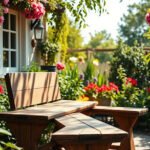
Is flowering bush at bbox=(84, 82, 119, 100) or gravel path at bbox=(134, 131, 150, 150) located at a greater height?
flowering bush at bbox=(84, 82, 119, 100)

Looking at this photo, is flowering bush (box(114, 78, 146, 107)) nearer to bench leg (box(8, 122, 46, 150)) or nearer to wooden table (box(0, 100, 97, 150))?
wooden table (box(0, 100, 97, 150))

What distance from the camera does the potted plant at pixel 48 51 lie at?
8.75 m

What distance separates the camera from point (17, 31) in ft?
26.3

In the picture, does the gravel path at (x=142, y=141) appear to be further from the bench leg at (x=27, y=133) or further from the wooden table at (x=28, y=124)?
the bench leg at (x=27, y=133)

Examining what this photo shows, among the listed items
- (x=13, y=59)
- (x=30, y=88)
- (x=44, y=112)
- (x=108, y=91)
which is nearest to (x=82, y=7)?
(x=30, y=88)

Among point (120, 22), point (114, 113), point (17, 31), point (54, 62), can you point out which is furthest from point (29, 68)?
point (120, 22)

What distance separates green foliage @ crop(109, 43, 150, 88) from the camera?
9820 mm

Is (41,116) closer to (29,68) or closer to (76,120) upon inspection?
(76,120)

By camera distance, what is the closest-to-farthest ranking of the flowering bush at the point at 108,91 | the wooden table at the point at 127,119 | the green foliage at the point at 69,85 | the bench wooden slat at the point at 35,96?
the bench wooden slat at the point at 35,96, the wooden table at the point at 127,119, the green foliage at the point at 69,85, the flowering bush at the point at 108,91

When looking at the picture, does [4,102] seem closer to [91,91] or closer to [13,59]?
[13,59]

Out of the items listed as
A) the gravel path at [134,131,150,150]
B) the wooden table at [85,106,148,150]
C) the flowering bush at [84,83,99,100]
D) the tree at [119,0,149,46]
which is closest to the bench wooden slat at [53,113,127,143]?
the wooden table at [85,106,148,150]

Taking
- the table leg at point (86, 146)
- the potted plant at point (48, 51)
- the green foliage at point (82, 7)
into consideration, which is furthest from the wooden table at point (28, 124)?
the potted plant at point (48, 51)

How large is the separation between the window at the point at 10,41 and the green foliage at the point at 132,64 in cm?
287

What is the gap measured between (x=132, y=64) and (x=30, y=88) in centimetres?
523
